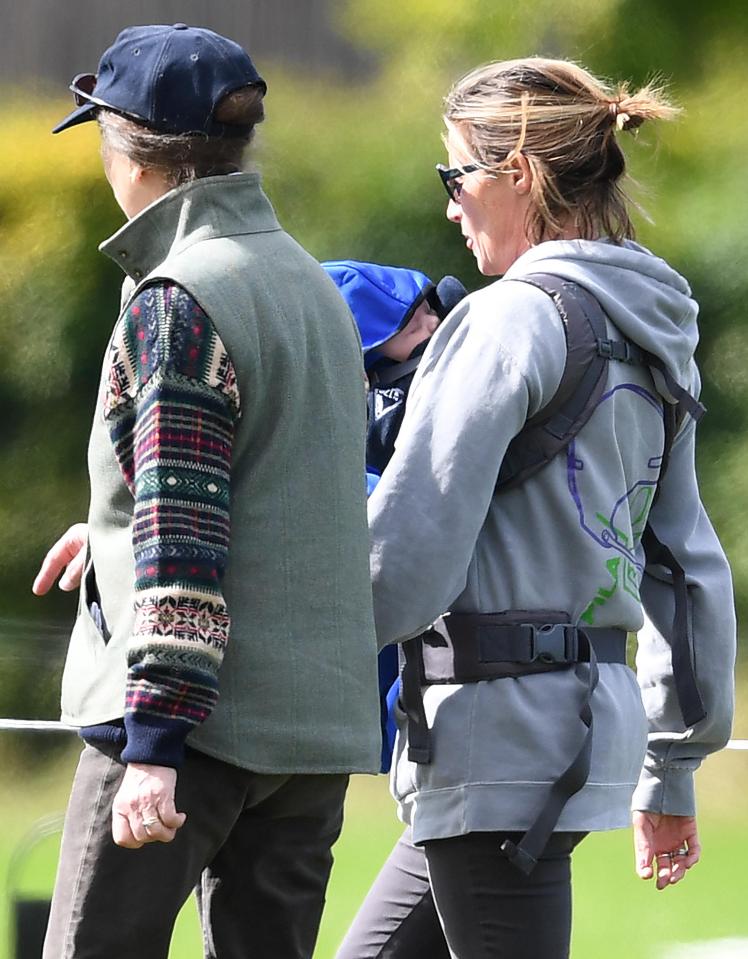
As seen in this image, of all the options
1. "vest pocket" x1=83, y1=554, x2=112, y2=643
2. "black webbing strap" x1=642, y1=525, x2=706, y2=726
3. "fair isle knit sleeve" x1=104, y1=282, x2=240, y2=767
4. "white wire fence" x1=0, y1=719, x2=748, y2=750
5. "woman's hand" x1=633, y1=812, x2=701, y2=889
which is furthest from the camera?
"white wire fence" x1=0, y1=719, x2=748, y2=750

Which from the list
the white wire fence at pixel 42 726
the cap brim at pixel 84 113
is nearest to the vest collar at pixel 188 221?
the cap brim at pixel 84 113

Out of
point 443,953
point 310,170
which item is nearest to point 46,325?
point 310,170

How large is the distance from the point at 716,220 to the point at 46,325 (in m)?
1.77

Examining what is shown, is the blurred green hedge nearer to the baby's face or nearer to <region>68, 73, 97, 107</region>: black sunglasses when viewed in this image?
the baby's face

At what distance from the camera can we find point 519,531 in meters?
1.64

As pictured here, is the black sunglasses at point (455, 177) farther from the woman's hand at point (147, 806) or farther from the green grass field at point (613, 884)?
the green grass field at point (613, 884)

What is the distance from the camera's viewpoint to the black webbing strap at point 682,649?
186 cm

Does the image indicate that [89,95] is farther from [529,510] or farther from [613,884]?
[613,884]

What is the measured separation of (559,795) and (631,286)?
575 mm

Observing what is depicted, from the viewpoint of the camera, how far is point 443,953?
189 cm

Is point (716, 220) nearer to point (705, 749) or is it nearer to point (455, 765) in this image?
point (705, 749)

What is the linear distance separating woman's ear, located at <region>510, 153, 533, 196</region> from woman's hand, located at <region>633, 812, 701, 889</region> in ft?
2.64

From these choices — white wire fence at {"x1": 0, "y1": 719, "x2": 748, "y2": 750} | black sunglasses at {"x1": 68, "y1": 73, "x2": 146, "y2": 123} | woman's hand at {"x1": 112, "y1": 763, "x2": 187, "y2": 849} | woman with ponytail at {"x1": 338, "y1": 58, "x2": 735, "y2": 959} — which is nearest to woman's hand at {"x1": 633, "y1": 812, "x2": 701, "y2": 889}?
woman with ponytail at {"x1": 338, "y1": 58, "x2": 735, "y2": 959}

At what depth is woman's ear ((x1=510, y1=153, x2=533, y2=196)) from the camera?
68.1 inches
